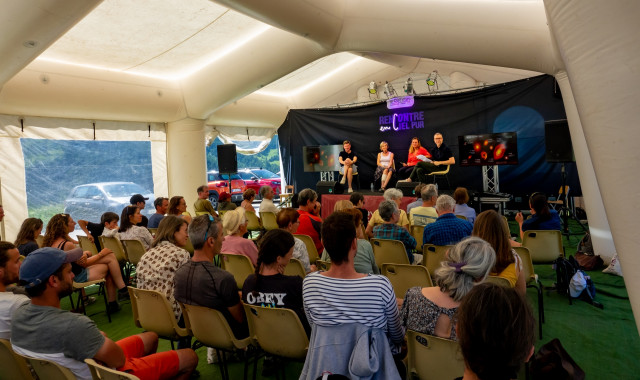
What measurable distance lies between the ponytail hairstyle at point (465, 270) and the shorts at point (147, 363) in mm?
1646

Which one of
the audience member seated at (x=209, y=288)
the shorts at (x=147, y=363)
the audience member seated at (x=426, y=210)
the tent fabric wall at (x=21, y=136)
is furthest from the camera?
the tent fabric wall at (x=21, y=136)

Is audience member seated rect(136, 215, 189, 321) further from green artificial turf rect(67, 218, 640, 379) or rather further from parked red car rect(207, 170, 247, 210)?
parked red car rect(207, 170, 247, 210)

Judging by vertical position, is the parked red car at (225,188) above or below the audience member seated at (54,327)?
above

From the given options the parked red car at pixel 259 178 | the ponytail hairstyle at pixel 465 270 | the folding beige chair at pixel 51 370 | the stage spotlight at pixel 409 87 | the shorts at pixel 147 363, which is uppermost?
the stage spotlight at pixel 409 87

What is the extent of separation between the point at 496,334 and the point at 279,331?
5.28 feet

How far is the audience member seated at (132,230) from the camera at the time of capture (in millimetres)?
5074

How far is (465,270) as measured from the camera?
195cm

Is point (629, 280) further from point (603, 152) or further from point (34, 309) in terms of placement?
point (34, 309)

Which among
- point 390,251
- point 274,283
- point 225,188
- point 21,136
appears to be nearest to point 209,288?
point 274,283

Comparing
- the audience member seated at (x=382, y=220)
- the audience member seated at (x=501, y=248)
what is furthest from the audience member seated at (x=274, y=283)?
the audience member seated at (x=382, y=220)

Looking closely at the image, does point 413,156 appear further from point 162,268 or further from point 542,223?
point 162,268

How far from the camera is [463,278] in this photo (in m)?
1.97

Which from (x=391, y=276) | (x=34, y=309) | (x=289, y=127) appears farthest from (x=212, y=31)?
(x=34, y=309)

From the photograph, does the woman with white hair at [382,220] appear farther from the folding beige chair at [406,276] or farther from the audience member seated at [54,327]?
the audience member seated at [54,327]
